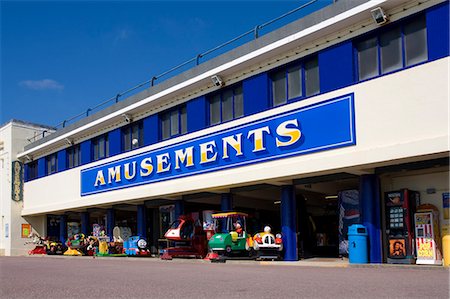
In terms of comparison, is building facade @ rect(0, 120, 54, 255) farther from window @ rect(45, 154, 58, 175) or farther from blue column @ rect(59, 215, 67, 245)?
blue column @ rect(59, 215, 67, 245)

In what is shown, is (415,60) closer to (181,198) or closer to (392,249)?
(392,249)

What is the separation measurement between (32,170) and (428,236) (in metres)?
31.2

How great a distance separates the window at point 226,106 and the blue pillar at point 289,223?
365 cm

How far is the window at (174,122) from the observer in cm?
2569

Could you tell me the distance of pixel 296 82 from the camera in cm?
1988

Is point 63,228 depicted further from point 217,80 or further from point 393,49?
point 393,49

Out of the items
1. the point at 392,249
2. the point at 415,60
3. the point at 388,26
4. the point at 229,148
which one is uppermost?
the point at 388,26

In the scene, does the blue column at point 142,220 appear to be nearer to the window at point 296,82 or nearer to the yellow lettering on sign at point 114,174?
the yellow lettering on sign at point 114,174

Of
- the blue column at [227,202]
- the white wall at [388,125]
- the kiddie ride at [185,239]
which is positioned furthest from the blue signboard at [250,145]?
the kiddie ride at [185,239]

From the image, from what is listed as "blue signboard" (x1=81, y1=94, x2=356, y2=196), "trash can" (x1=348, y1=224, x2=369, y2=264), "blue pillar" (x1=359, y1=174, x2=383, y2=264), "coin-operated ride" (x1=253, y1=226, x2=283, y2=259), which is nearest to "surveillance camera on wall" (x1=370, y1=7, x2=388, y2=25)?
"blue signboard" (x1=81, y1=94, x2=356, y2=196)

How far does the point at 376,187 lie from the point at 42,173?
27048 millimetres

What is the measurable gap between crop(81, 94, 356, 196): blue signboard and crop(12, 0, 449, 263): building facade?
4 centimetres

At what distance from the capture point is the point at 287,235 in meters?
20.4

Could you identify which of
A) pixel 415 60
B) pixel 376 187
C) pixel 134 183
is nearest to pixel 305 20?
pixel 415 60
